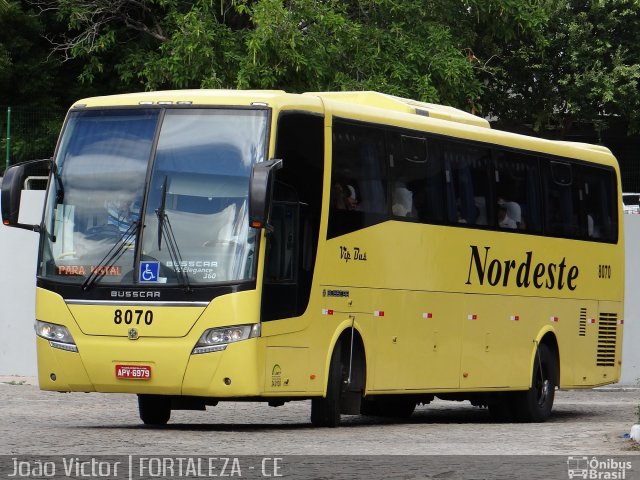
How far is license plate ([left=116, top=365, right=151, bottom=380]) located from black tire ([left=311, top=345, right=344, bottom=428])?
2.01 meters

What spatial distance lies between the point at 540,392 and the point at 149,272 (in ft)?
23.4

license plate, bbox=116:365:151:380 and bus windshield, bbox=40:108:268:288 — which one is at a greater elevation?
bus windshield, bbox=40:108:268:288

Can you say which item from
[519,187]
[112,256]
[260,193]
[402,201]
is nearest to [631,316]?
[519,187]

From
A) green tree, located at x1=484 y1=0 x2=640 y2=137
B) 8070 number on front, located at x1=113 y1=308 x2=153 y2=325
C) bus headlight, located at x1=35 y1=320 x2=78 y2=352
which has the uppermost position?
green tree, located at x1=484 y1=0 x2=640 y2=137

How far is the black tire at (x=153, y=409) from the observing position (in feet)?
55.9

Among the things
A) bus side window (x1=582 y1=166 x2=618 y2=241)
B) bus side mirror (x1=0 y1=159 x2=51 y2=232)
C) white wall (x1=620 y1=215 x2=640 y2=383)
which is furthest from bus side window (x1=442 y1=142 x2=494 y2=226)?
white wall (x1=620 y1=215 x2=640 y2=383)

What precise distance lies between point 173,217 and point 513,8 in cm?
1990

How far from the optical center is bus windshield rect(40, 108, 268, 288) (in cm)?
1534

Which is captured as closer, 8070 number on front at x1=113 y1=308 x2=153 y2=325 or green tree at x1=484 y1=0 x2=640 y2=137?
8070 number on front at x1=113 y1=308 x2=153 y2=325

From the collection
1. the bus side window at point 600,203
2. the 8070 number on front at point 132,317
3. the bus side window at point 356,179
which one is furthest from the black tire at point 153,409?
the bus side window at point 600,203

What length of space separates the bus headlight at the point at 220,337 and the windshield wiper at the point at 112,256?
1.18m

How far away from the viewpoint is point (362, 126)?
1717cm

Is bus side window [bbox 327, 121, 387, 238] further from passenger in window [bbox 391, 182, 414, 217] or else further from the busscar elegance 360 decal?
the busscar elegance 360 decal

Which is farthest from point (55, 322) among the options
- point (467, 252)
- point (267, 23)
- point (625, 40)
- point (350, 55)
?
point (625, 40)
